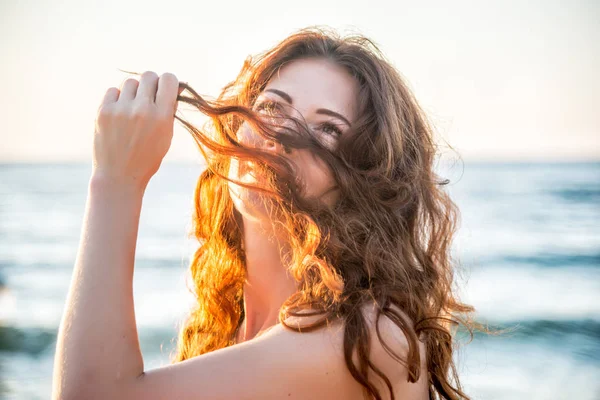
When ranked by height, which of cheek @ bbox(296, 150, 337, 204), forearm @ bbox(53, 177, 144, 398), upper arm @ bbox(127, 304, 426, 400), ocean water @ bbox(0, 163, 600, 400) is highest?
cheek @ bbox(296, 150, 337, 204)

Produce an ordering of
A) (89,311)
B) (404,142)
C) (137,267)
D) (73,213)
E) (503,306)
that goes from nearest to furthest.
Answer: (89,311) < (404,142) < (503,306) < (137,267) < (73,213)

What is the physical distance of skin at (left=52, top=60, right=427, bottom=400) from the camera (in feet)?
5.23

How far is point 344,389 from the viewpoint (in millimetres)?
1883

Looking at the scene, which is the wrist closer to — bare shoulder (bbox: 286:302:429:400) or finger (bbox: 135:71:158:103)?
finger (bbox: 135:71:158:103)

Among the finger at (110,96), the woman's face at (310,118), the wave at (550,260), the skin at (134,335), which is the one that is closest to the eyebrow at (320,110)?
the woman's face at (310,118)

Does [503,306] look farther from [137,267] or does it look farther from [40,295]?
[40,295]

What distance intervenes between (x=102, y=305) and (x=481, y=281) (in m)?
10.2

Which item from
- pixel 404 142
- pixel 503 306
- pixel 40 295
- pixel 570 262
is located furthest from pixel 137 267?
pixel 404 142

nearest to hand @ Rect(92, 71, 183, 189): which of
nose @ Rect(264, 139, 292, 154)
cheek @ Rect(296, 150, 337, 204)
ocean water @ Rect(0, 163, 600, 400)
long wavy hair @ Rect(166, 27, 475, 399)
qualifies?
long wavy hair @ Rect(166, 27, 475, 399)

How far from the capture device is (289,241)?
7.97 ft

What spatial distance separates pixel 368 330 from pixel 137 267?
10775 millimetres

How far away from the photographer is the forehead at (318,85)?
8.05ft

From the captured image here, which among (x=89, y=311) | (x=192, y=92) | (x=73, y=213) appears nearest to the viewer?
(x=89, y=311)

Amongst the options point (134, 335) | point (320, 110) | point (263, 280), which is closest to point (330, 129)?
point (320, 110)
